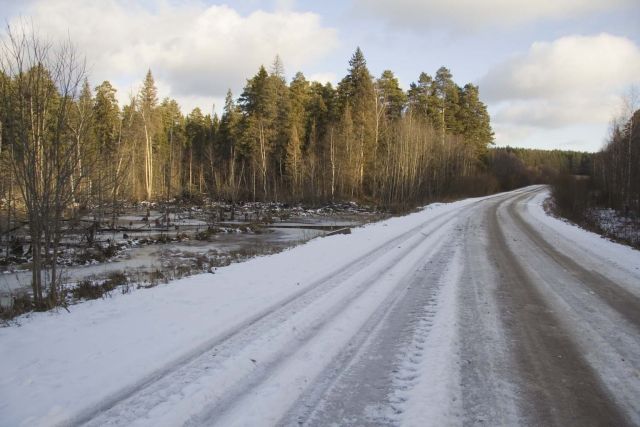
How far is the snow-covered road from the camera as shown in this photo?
10.7ft

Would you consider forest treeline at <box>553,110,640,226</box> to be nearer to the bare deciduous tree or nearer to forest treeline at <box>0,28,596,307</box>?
forest treeline at <box>0,28,596,307</box>

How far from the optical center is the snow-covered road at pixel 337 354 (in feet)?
10.7

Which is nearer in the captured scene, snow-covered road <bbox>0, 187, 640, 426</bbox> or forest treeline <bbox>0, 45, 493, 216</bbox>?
snow-covered road <bbox>0, 187, 640, 426</bbox>

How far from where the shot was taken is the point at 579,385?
3688mm

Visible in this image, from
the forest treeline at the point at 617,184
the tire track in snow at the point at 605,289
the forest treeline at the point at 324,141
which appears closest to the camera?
the tire track in snow at the point at 605,289

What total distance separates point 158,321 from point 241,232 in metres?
18.3

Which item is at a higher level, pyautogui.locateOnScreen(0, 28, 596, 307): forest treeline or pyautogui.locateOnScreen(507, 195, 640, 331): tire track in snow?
pyautogui.locateOnScreen(0, 28, 596, 307): forest treeline

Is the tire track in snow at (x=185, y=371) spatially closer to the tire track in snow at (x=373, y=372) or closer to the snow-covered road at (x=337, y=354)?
the snow-covered road at (x=337, y=354)

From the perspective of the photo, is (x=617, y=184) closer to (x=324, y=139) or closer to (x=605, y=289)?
(x=324, y=139)

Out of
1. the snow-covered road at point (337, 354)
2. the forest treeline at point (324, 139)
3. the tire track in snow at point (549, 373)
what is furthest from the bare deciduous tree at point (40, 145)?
the forest treeline at point (324, 139)

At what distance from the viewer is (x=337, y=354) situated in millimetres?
4340

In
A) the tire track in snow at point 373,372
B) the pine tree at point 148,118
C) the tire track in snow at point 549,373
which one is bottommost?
the tire track in snow at point 549,373

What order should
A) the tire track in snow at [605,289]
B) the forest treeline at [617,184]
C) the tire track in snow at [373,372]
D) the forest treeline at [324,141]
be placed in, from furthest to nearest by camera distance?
the forest treeline at [324,141] → the forest treeline at [617,184] → the tire track in snow at [605,289] → the tire track in snow at [373,372]

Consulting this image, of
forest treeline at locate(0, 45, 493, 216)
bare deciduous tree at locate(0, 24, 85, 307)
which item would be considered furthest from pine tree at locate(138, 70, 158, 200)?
bare deciduous tree at locate(0, 24, 85, 307)
